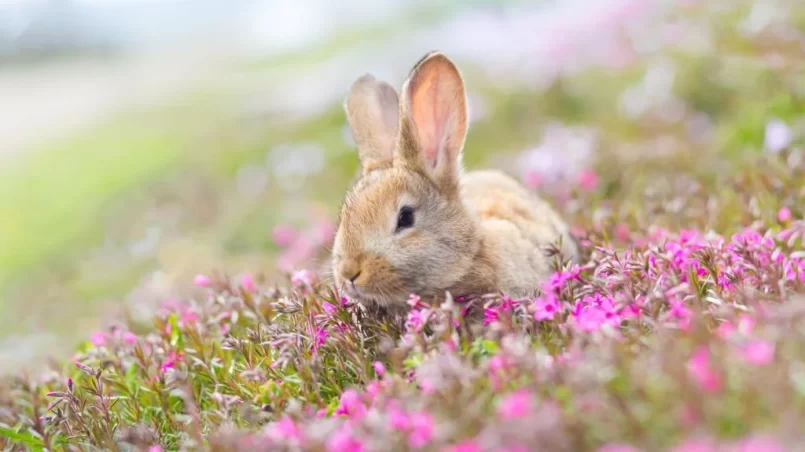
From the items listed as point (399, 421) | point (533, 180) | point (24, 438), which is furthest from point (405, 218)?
point (533, 180)

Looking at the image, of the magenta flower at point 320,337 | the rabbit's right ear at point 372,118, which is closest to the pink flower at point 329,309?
the magenta flower at point 320,337

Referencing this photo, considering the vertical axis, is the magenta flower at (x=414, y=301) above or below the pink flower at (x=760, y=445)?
below

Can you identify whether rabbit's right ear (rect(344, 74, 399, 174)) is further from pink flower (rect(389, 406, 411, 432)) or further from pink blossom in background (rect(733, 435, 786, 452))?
pink blossom in background (rect(733, 435, 786, 452))

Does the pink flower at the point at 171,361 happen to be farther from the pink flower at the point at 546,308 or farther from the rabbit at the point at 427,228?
the pink flower at the point at 546,308

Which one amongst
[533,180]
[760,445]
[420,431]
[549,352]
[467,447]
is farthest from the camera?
[533,180]

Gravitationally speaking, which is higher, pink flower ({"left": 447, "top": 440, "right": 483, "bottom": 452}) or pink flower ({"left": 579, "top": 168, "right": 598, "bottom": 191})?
pink flower ({"left": 447, "top": 440, "right": 483, "bottom": 452})

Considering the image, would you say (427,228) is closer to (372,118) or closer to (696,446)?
(372,118)

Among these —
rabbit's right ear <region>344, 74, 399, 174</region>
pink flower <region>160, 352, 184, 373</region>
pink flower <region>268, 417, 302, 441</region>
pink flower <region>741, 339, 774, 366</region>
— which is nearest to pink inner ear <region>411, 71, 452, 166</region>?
rabbit's right ear <region>344, 74, 399, 174</region>
